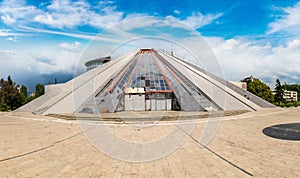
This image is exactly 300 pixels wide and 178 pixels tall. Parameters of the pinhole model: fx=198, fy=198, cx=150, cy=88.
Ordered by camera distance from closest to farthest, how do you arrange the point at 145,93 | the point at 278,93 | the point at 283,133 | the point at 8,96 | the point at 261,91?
the point at 283,133, the point at 145,93, the point at 8,96, the point at 261,91, the point at 278,93

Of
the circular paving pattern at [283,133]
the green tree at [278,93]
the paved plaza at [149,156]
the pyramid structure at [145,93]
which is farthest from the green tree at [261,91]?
the paved plaza at [149,156]

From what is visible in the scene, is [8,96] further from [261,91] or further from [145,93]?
[261,91]

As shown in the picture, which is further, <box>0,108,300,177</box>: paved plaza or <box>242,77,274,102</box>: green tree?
<box>242,77,274,102</box>: green tree

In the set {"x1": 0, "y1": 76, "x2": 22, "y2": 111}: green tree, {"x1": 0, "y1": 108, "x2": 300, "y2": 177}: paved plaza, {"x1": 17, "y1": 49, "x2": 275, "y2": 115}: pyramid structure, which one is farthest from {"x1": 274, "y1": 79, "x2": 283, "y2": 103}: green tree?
{"x1": 0, "y1": 76, "x2": 22, "y2": 111}: green tree

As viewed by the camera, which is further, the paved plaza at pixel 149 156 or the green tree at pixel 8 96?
the green tree at pixel 8 96

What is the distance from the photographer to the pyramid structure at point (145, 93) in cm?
1324

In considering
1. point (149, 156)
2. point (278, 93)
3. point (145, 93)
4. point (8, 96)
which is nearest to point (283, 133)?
point (149, 156)

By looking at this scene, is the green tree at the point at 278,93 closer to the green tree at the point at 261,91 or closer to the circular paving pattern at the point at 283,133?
the green tree at the point at 261,91

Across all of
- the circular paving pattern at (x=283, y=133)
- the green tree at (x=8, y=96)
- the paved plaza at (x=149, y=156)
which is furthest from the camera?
the green tree at (x=8, y=96)

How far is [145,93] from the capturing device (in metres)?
15.9

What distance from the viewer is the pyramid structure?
13.2 m

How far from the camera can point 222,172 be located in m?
4.03

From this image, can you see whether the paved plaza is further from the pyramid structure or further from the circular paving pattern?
the pyramid structure

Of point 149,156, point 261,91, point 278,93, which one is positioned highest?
point 261,91
